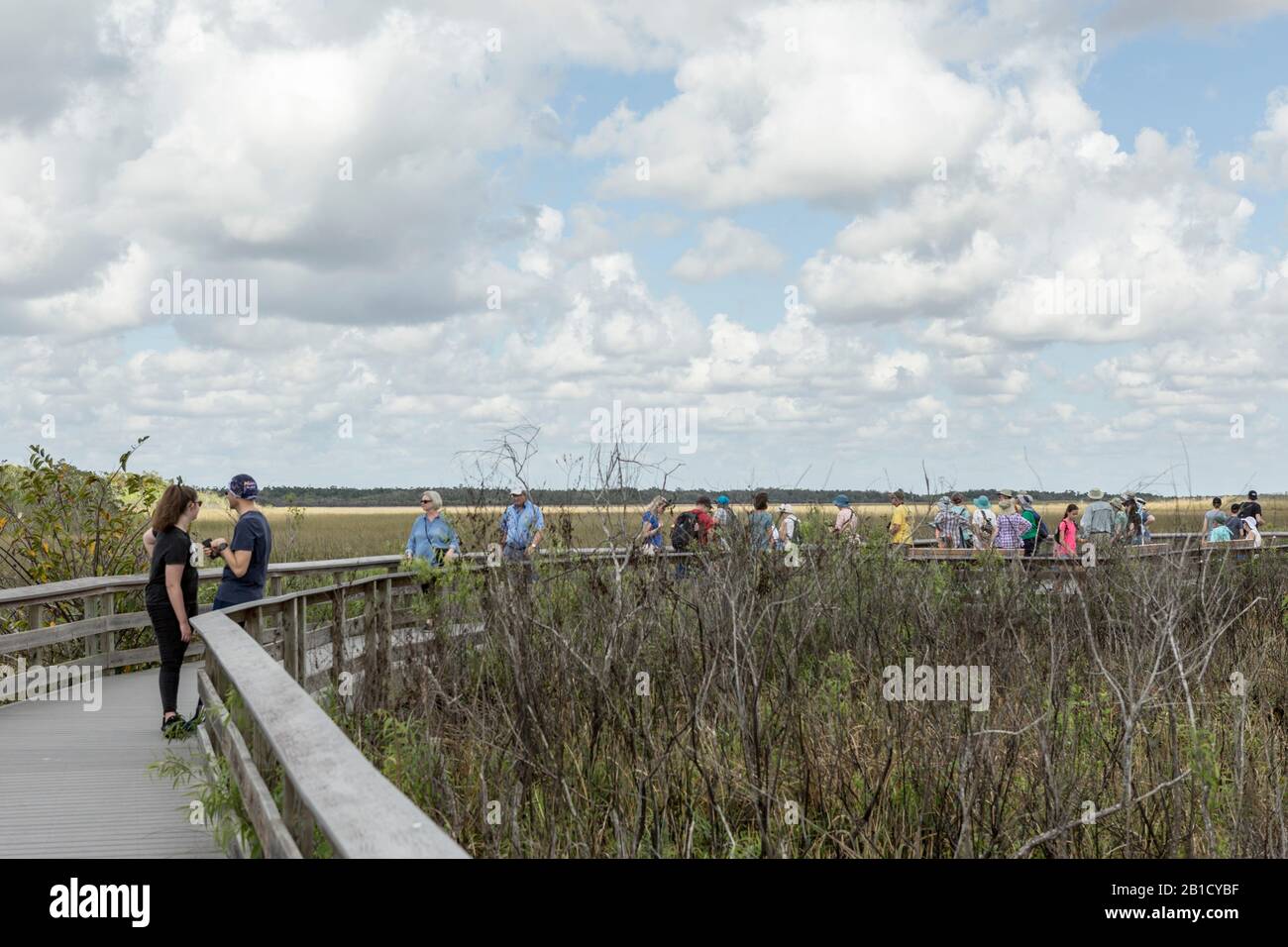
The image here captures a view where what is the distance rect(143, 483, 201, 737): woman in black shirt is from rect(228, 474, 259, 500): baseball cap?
0.90 feet

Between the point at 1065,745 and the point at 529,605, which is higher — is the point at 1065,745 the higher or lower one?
the lower one

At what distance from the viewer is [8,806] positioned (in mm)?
6387

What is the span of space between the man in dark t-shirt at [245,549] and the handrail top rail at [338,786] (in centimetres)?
400

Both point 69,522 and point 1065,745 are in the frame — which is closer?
point 1065,745

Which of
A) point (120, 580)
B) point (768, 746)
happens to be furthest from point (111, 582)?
point (768, 746)

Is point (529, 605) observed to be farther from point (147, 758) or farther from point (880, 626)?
point (880, 626)

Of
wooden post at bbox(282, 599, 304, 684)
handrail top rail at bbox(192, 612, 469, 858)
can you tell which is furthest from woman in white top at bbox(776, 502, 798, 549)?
handrail top rail at bbox(192, 612, 469, 858)

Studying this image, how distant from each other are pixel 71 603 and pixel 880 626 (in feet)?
30.0

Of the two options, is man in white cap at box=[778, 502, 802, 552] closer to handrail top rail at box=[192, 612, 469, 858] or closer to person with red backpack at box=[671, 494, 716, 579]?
person with red backpack at box=[671, 494, 716, 579]

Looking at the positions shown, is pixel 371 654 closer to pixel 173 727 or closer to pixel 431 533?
pixel 173 727

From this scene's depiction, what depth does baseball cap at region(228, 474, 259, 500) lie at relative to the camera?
839 centimetres
